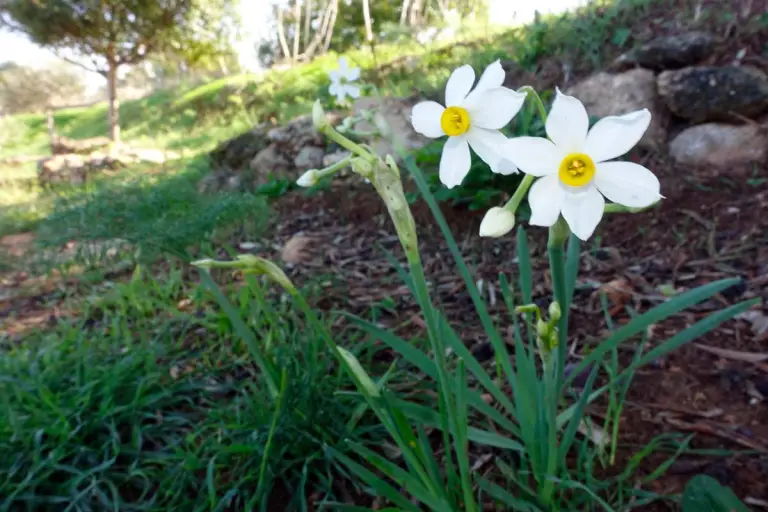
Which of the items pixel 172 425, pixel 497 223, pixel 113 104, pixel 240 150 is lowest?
pixel 172 425

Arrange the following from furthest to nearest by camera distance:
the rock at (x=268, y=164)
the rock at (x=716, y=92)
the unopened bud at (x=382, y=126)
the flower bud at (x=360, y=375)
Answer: the rock at (x=268, y=164) → the rock at (x=716, y=92) → the unopened bud at (x=382, y=126) → the flower bud at (x=360, y=375)

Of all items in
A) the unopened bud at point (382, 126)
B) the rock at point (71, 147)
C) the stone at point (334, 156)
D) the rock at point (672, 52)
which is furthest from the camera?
the rock at point (71, 147)

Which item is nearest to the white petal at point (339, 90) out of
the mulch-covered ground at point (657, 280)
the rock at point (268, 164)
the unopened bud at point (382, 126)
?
the mulch-covered ground at point (657, 280)

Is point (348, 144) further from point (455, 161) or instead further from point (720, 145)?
point (720, 145)

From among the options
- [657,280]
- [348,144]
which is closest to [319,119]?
[348,144]

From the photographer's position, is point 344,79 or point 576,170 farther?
point 344,79

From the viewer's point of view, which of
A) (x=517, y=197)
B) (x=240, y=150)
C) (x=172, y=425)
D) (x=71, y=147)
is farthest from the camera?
(x=71, y=147)

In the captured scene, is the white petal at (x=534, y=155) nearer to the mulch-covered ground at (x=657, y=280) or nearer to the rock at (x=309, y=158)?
the mulch-covered ground at (x=657, y=280)
